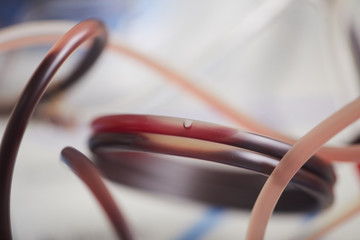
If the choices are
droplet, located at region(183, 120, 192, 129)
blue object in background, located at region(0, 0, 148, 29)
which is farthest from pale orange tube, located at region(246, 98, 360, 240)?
blue object in background, located at region(0, 0, 148, 29)

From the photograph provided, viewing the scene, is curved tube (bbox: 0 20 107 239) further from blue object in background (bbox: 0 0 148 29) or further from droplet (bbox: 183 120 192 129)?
blue object in background (bbox: 0 0 148 29)

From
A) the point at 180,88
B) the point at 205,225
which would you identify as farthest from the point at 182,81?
the point at 205,225

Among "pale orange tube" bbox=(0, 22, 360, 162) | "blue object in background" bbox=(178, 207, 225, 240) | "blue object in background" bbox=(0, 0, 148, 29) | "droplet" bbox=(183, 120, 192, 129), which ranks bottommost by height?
"blue object in background" bbox=(178, 207, 225, 240)

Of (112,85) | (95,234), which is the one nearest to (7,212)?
(95,234)

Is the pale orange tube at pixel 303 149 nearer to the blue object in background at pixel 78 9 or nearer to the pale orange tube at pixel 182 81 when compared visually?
the pale orange tube at pixel 182 81

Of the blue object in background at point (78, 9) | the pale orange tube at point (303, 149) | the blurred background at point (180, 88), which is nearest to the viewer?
the pale orange tube at point (303, 149)

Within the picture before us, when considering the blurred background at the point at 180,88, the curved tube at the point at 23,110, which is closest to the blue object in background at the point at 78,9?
the blurred background at the point at 180,88

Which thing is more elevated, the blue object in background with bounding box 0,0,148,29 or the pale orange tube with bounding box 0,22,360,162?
the blue object in background with bounding box 0,0,148,29

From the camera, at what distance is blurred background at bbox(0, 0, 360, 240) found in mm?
270

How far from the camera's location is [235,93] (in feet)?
1.26

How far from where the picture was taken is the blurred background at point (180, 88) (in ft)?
0.89

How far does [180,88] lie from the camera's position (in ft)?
Result: 1.07

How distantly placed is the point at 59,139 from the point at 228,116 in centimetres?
14

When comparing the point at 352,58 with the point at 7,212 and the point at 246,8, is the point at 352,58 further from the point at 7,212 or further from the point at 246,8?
the point at 7,212
